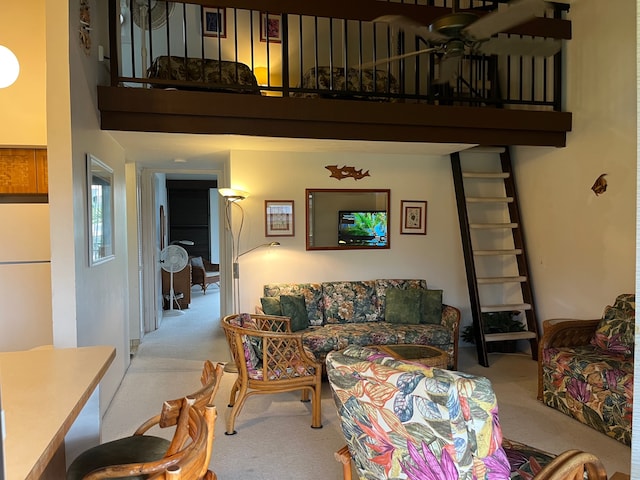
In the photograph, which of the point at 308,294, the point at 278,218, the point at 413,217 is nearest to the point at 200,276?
the point at 278,218

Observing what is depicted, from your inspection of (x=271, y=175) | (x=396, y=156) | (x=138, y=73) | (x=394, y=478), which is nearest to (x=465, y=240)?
(x=396, y=156)

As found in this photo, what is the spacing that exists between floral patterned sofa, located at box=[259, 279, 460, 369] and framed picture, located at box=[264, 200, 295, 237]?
0.58 meters

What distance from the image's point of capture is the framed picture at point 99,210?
3.08 m

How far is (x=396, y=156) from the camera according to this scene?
5.21m

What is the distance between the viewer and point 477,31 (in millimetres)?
2457

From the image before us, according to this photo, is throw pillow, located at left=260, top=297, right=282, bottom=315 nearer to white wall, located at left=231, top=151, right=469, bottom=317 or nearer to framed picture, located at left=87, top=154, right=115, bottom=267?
white wall, located at left=231, top=151, right=469, bottom=317

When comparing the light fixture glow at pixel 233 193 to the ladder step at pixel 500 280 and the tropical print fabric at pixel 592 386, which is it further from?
the tropical print fabric at pixel 592 386

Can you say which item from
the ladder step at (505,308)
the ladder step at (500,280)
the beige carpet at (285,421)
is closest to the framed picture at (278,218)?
the beige carpet at (285,421)

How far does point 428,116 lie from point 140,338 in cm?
427

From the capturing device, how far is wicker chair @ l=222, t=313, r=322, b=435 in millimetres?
3250

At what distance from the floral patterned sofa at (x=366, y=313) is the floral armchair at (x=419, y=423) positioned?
2.36 m

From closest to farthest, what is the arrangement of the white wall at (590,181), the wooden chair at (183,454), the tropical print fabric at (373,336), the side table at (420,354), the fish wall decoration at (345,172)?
the wooden chair at (183,454) → the side table at (420,354) → the white wall at (590,181) → the tropical print fabric at (373,336) → the fish wall decoration at (345,172)

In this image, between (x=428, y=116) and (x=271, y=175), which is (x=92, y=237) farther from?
(x=428, y=116)

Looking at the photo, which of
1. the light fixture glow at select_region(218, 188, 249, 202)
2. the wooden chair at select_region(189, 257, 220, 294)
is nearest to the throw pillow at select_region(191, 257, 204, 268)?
the wooden chair at select_region(189, 257, 220, 294)
